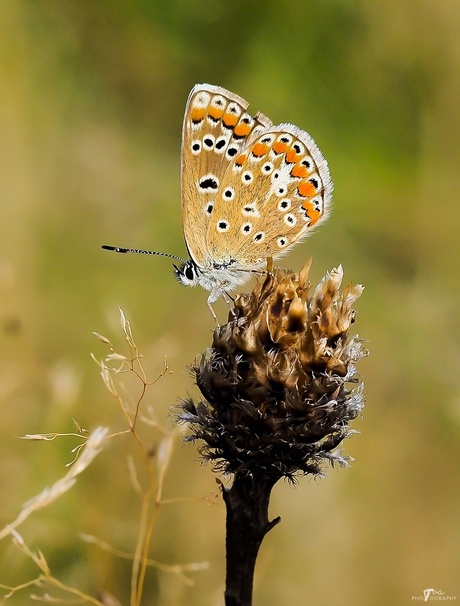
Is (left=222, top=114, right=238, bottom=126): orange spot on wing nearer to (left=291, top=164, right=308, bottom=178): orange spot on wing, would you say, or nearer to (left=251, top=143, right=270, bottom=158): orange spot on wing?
(left=251, top=143, right=270, bottom=158): orange spot on wing

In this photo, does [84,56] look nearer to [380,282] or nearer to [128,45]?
[128,45]

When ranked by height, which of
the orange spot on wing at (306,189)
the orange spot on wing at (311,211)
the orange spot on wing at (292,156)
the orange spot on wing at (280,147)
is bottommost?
the orange spot on wing at (311,211)

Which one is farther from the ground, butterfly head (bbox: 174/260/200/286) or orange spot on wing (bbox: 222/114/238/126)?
orange spot on wing (bbox: 222/114/238/126)

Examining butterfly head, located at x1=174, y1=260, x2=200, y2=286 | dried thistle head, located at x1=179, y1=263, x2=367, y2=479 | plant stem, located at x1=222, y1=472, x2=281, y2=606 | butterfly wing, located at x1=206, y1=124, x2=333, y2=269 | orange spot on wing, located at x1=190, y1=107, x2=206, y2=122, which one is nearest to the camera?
plant stem, located at x1=222, y1=472, x2=281, y2=606

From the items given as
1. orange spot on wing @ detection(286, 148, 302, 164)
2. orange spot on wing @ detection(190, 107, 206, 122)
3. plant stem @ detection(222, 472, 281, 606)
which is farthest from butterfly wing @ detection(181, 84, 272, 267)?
plant stem @ detection(222, 472, 281, 606)

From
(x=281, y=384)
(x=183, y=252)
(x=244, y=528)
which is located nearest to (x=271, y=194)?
(x=281, y=384)

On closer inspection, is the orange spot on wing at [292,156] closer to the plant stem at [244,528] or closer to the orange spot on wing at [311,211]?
the orange spot on wing at [311,211]

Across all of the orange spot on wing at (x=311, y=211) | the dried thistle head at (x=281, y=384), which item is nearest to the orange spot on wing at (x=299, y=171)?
the orange spot on wing at (x=311, y=211)
